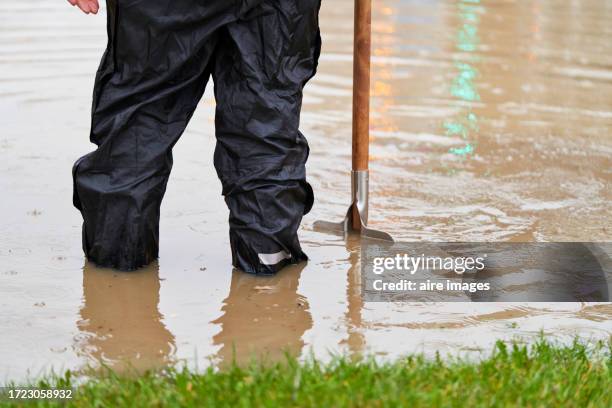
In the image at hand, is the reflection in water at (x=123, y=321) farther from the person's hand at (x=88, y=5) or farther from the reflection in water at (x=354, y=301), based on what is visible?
the person's hand at (x=88, y=5)

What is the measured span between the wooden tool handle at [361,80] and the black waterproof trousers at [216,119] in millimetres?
442

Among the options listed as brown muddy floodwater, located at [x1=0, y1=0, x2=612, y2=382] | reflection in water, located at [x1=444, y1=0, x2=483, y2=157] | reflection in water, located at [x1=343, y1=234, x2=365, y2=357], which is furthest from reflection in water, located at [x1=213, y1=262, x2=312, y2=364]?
reflection in water, located at [x1=444, y1=0, x2=483, y2=157]

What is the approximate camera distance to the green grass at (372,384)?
322 cm

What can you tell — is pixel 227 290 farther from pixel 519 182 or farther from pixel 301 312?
pixel 519 182

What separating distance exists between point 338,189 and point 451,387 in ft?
8.56

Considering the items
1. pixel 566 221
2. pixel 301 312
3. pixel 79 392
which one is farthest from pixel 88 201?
pixel 566 221

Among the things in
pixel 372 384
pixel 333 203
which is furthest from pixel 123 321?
pixel 333 203

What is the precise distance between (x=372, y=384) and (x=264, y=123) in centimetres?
146

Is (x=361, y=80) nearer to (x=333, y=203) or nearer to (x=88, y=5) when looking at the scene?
(x=333, y=203)

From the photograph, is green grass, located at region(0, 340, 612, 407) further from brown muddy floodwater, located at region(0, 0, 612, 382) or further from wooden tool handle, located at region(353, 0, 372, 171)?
wooden tool handle, located at region(353, 0, 372, 171)

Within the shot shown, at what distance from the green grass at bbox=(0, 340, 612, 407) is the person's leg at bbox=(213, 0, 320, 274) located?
3.34 ft

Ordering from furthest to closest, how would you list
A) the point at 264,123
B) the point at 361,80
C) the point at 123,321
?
the point at 361,80 → the point at 264,123 → the point at 123,321

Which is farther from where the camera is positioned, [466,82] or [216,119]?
[466,82]

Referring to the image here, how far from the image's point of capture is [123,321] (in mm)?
4125
